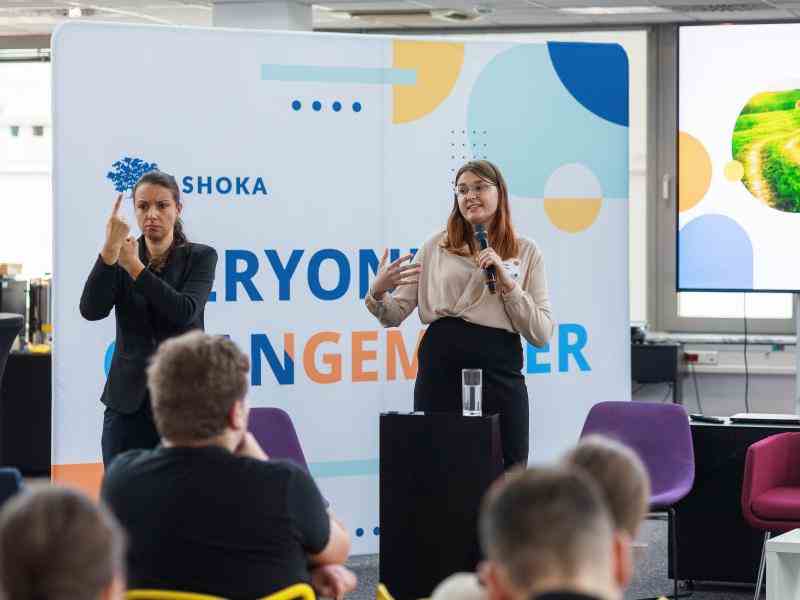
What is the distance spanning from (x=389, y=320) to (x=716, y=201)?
2619 mm

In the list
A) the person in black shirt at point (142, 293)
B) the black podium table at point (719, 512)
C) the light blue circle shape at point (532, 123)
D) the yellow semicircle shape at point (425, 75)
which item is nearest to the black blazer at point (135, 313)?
the person in black shirt at point (142, 293)

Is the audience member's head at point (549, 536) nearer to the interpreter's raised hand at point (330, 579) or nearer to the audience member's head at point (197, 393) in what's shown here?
the audience member's head at point (197, 393)

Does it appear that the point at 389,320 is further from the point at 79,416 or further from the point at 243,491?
the point at 243,491

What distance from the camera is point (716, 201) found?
21.7 ft

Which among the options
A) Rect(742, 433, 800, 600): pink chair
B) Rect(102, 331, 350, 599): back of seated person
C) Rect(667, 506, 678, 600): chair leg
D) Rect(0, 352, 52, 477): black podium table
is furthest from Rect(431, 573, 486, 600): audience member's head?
Rect(0, 352, 52, 477): black podium table

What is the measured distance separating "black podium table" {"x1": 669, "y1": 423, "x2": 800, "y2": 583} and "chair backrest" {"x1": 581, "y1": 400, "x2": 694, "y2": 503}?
34cm

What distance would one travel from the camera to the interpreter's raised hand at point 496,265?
14.2ft

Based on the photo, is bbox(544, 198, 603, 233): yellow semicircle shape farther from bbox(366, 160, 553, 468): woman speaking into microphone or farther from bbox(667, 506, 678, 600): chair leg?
bbox(667, 506, 678, 600): chair leg

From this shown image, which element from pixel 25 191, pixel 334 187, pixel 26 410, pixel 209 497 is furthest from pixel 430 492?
pixel 25 191

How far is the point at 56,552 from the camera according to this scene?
1.42 metres

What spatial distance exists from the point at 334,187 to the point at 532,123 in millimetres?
893

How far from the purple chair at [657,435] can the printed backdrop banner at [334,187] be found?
30 centimetres

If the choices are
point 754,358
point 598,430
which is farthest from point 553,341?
point 754,358

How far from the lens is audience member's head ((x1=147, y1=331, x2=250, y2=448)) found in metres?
2.51
